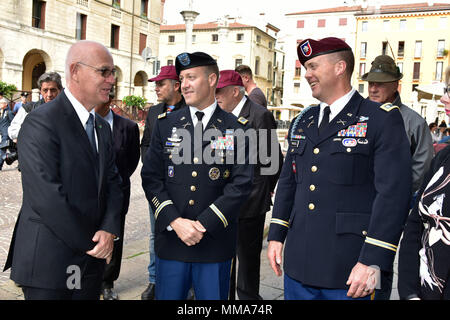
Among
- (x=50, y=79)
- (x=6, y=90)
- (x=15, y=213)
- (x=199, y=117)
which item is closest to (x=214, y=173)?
(x=199, y=117)

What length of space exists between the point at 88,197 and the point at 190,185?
2.53 feet

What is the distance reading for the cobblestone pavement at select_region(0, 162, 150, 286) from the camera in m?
5.85

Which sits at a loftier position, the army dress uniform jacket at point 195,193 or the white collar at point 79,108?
the white collar at point 79,108

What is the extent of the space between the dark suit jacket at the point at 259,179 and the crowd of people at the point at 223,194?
1.10 metres

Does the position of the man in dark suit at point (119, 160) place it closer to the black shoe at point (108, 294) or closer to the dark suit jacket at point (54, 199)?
the black shoe at point (108, 294)

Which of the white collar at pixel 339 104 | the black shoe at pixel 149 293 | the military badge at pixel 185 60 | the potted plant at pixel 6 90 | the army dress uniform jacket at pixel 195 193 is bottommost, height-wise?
the black shoe at pixel 149 293

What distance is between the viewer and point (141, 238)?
6359mm

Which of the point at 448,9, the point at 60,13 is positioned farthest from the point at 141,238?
the point at 448,9

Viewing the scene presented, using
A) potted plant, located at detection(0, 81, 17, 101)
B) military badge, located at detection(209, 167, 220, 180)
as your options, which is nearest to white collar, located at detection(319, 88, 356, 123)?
military badge, located at detection(209, 167, 220, 180)

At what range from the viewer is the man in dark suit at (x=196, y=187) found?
9.46 ft

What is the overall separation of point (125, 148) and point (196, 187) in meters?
1.46

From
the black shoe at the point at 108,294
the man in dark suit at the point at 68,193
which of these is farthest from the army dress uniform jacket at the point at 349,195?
the black shoe at the point at 108,294

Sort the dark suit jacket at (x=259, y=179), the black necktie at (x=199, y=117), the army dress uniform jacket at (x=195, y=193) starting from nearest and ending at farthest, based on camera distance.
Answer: the army dress uniform jacket at (x=195, y=193) → the black necktie at (x=199, y=117) → the dark suit jacket at (x=259, y=179)

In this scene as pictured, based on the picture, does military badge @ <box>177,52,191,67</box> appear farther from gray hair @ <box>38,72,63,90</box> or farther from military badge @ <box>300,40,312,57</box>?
gray hair @ <box>38,72,63,90</box>
